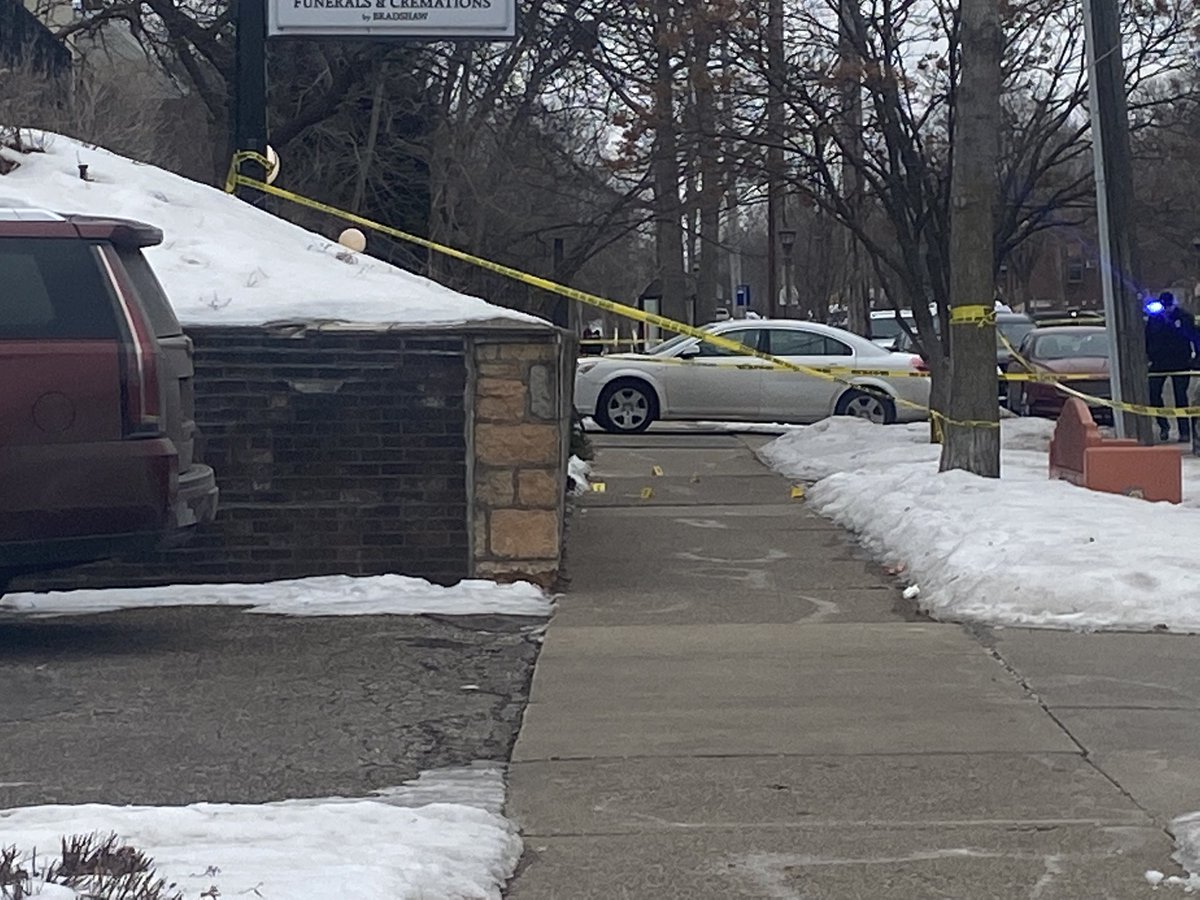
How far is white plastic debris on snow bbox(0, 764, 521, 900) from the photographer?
459cm

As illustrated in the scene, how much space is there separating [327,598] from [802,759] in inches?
150

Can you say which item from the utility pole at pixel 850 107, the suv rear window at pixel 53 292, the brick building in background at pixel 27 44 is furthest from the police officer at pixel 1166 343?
the suv rear window at pixel 53 292

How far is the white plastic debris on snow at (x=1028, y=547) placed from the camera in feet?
29.4

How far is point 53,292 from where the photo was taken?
776cm

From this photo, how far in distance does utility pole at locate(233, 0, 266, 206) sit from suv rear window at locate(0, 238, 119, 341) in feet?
18.8

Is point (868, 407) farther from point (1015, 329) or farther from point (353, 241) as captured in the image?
point (353, 241)

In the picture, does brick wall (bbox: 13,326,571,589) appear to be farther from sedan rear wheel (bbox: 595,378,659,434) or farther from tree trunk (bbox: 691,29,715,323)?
sedan rear wheel (bbox: 595,378,659,434)

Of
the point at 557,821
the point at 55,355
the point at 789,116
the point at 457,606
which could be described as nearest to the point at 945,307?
the point at 789,116

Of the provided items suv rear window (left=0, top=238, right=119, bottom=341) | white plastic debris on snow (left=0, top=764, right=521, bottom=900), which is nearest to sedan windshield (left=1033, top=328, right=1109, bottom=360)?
suv rear window (left=0, top=238, right=119, bottom=341)

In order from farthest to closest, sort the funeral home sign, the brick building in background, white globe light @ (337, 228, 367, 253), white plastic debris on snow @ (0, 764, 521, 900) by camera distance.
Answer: the brick building in background → the funeral home sign → white globe light @ (337, 228, 367, 253) → white plastic debris on snow @ (0, 764, 521, 900)

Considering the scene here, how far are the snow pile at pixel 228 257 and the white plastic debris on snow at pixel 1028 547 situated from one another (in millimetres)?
2837

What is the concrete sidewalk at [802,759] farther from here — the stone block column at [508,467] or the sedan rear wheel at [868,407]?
the sedan rear wheel at [868,407]

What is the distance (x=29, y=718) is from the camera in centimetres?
700

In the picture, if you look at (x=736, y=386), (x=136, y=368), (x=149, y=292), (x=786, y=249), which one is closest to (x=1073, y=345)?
(x=736, y=386)
